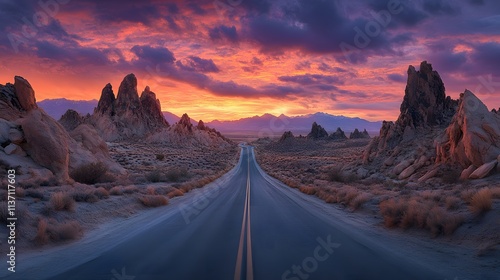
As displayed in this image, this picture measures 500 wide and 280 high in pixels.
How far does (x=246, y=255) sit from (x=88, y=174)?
19.9 metres

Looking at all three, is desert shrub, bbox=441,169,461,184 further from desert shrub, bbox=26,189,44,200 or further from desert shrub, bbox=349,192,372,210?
desert shrub, bbox=26,189,44,200

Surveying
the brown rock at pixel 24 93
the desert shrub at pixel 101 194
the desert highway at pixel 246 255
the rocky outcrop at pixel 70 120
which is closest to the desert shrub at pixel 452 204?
the desert highway at pixel 246 255

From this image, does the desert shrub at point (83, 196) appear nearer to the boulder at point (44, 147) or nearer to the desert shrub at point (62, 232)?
the desert shrub at point (62, 232)

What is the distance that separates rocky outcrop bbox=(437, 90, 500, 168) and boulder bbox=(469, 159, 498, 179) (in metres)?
1.30

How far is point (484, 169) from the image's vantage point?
22.3 m

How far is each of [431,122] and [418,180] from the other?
499 inches

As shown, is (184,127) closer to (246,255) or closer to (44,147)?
(44,147)

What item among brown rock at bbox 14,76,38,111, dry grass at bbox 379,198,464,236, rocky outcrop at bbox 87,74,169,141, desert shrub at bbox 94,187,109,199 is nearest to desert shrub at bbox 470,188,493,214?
dry grass at bbox 379,198,464,236

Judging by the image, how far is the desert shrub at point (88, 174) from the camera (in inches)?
Answer: 1000

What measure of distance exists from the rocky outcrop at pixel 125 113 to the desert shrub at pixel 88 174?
3312 inches

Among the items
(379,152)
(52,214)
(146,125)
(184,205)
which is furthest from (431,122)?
(146,125)

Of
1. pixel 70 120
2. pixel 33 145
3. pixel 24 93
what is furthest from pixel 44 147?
pixel 70 120

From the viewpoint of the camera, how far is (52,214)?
12672mm

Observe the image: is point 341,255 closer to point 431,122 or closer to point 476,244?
point 476,244
